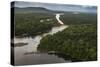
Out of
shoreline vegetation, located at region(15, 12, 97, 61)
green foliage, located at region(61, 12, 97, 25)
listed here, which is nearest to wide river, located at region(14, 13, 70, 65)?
shoreline vegetation, located at region(15, 12, 97, 61)

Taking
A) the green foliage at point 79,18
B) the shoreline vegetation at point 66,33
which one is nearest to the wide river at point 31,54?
the shoreline vegetation at point 66,33

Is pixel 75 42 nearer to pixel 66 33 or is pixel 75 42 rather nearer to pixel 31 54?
pixel 66 33

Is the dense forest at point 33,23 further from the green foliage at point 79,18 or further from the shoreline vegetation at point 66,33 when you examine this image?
the green foliage at point 79,18

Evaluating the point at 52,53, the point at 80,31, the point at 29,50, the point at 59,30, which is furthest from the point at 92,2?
the point at 29,50

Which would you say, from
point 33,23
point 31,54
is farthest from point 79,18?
point 31,54
